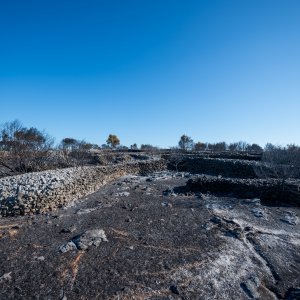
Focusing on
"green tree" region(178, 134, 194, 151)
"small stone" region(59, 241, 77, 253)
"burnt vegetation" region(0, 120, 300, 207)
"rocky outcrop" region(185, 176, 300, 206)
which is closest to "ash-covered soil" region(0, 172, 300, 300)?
"small stone" region(59, 241, 77, 253)

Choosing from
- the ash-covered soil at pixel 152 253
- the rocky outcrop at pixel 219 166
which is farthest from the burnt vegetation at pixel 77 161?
the ash-covered soil at pixel 152 253

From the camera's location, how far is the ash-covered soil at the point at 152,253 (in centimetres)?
738

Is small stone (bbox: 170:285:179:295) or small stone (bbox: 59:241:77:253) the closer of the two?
small stone (bbox: 170:285:179:295)

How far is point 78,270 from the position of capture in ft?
26.7

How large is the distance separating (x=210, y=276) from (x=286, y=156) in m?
18.0

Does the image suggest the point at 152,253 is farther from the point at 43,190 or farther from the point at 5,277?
the point at 43,190

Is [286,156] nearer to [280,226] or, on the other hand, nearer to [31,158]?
[280,226]

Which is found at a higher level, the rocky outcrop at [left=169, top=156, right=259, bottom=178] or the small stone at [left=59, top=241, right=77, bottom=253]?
the rocky outcrop at [left=169, top=156, right=259, bottom=178]

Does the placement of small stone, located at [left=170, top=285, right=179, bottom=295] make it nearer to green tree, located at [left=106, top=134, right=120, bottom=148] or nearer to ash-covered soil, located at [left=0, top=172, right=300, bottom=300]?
ash-covered soil, located at [left=0, top=172, right=300, bottom=300]

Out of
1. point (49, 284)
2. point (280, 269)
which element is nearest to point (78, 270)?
point (49, 284)

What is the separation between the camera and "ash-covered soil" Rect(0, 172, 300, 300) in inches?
291

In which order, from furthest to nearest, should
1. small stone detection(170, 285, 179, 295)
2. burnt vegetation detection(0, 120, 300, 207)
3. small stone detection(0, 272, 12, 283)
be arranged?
burnt vegetation detection(0, 120, 300, 207) → small stone detection(0, 272, 12, 283) → small stone detection(170, 285, 179, 295)

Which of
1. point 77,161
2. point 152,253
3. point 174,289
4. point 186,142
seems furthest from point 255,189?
point 186,142

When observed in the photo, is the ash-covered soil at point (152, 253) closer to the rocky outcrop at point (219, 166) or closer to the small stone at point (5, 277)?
the small stone at point (5, 277)
